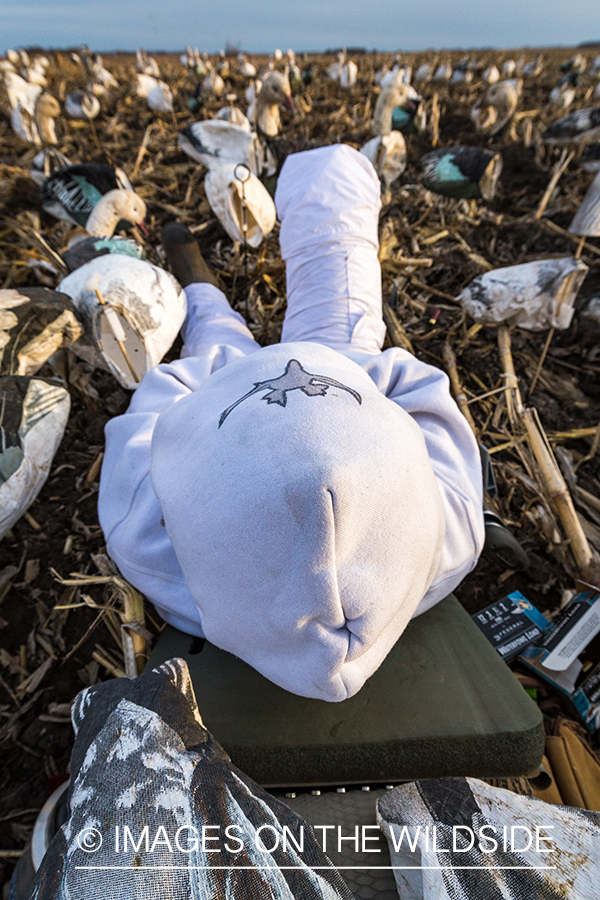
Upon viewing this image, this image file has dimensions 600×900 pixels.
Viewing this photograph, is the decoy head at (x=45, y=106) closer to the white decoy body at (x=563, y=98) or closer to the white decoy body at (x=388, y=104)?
the white decoy body at (x=388, y=104)

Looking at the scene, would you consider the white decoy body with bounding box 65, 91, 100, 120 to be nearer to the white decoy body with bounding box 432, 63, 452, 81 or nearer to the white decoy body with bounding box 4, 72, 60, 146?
the white decoy body with bounding box 4, 72, 60, 146

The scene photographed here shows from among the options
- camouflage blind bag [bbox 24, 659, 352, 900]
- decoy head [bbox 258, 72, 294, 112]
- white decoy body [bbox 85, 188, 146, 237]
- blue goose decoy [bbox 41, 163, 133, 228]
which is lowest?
camouflage blind bag [bbox 24, 659, 352, 900]

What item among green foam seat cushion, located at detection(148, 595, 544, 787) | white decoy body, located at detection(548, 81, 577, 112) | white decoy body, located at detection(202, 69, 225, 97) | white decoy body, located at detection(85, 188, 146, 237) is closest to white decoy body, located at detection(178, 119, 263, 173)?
white decoy body, located at detection(85, 188, 146, 237)

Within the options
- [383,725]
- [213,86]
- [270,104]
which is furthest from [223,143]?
[213,86]

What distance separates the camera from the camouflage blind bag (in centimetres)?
47

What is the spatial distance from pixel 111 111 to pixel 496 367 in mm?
5663

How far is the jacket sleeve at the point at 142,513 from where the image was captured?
93 centimetres

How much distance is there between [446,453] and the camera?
103 cm

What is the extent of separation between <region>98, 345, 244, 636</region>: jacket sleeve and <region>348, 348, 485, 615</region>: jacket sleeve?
54cm

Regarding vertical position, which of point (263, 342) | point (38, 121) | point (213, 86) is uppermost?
point (213, 86)

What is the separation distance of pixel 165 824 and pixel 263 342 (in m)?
1.84

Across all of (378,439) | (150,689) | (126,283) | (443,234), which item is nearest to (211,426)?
(378,439)

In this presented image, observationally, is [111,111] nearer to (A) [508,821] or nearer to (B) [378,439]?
(B) [378,439]

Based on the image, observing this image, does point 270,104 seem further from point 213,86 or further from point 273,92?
point 213,86
